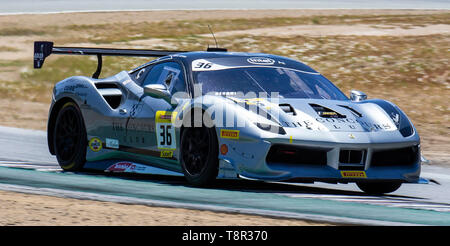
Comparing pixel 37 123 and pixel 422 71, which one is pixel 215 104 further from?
pixel 422 71

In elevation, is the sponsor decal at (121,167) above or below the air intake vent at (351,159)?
below

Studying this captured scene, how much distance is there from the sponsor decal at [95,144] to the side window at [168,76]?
77 cm

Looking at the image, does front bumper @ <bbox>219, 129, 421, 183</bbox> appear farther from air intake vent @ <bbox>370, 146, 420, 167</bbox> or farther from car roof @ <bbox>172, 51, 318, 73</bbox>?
car roof @ <bbox>172, 51, 318, 73</bbox>

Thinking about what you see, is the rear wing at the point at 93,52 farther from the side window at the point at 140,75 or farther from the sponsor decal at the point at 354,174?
the sponsor decal at the point at 354,174

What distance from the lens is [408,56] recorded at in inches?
802

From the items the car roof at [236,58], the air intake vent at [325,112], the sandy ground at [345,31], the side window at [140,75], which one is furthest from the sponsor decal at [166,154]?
the sandy ground at [345,31]

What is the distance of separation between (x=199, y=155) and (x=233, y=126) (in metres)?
0.44

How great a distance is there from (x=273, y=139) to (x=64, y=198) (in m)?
1.67

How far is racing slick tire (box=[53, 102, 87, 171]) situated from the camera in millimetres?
9070

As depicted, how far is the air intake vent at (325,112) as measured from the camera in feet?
24.2

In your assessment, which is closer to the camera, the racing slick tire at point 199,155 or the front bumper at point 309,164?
the front bumper at point 309,164

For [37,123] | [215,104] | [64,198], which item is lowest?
[37,123]

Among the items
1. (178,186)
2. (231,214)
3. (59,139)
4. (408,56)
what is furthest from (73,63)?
(231,214)
